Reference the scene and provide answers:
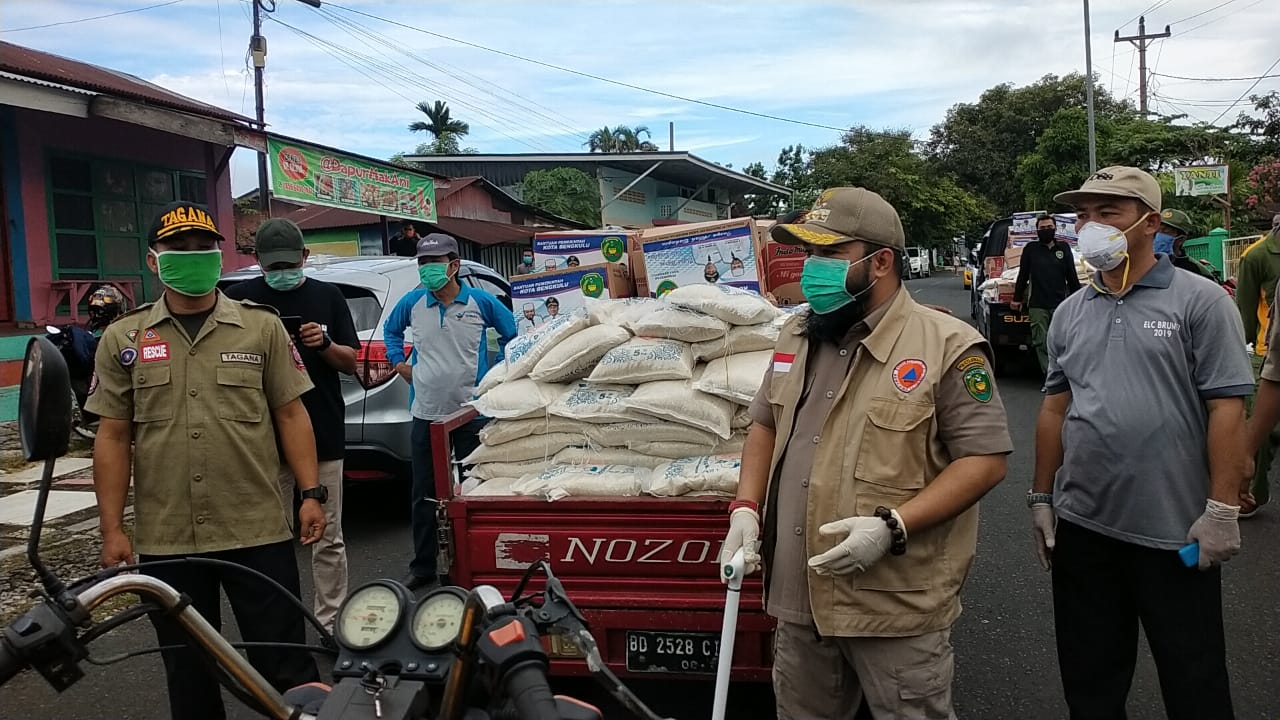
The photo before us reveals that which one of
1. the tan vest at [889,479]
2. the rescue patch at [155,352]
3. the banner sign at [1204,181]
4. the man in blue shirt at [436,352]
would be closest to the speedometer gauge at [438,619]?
the tan vest at [889,479]

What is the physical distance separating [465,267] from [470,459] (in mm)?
3234

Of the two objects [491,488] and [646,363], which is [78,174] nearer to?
[491,488]

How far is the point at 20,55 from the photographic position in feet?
38.0

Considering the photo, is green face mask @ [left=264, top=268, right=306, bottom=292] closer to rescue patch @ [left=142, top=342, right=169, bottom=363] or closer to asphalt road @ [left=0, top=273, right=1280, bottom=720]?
rescue patch @ [left=142, top=342, right=169, bottom=363]

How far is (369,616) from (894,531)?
4.08 ft

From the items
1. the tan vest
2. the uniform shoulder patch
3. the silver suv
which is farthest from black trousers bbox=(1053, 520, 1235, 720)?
the silver suv

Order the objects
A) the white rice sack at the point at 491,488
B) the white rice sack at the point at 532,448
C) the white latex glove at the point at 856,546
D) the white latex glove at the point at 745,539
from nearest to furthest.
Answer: the white latex glove at the point at 856,546 < the white latex glove at the point at 745,539 < the white rice sack at the point at 491,488 < the white rice sack at the point at 532,448

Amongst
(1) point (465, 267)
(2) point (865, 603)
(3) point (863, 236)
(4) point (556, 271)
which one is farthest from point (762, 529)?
(1) point (465, 267)

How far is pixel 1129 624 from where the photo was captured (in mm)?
2754


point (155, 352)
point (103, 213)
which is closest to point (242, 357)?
point (155, 352)

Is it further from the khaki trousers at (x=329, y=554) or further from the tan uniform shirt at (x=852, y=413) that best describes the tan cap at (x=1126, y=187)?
the khaki trousers at (x=329, y=554)

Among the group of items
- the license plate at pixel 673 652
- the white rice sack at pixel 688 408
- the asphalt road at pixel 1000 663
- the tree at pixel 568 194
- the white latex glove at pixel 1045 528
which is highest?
the tree at pixel 568 194

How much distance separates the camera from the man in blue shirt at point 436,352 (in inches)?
198

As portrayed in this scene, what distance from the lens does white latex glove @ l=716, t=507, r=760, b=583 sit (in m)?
2.45
